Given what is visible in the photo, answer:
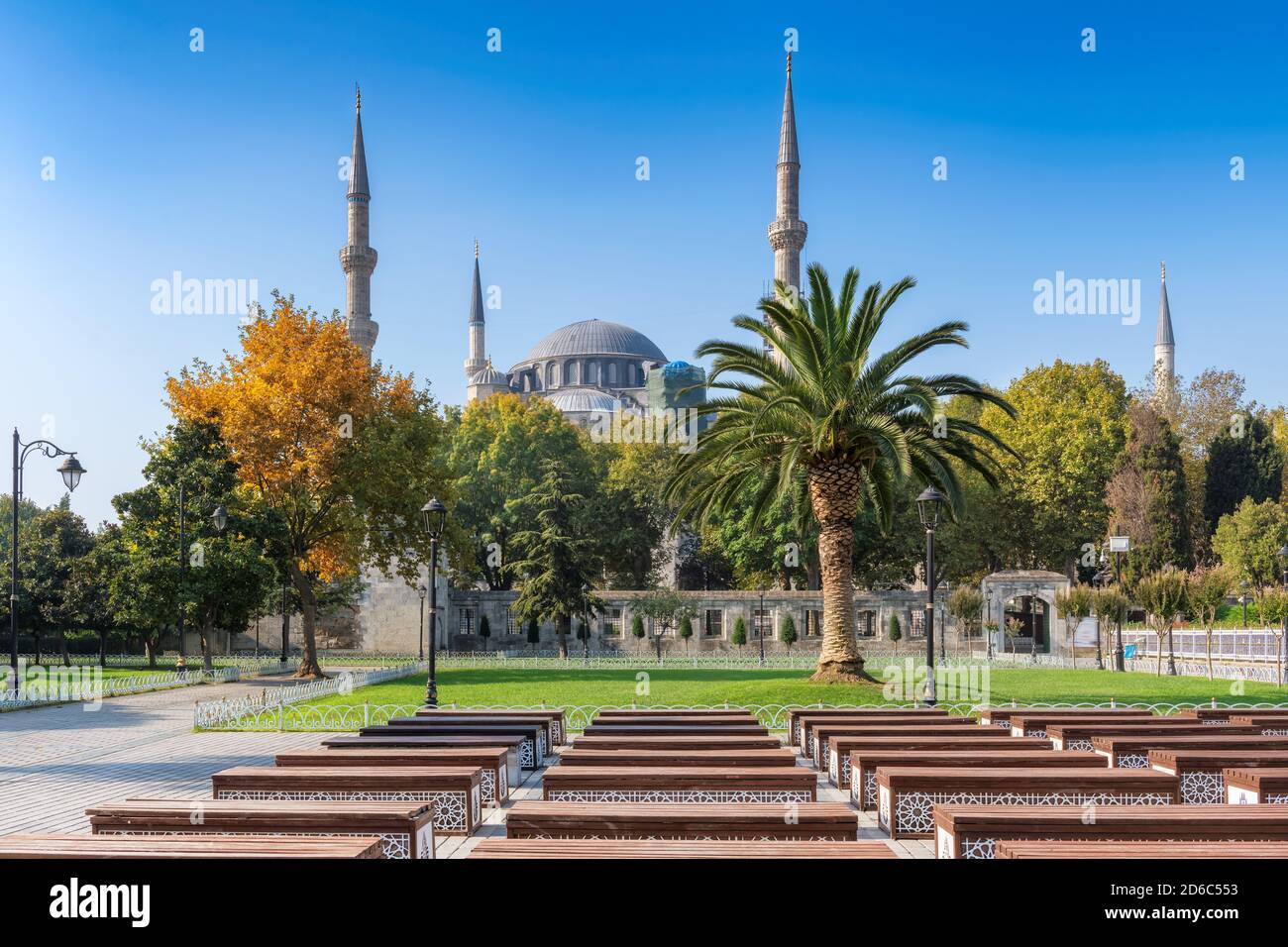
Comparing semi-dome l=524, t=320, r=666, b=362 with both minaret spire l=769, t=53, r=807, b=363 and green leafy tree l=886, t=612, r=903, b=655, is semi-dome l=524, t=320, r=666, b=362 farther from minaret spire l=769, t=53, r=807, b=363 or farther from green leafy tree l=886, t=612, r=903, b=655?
green leafy tree l=886, t=612, r=903, b=655

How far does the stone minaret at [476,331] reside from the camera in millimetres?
112800

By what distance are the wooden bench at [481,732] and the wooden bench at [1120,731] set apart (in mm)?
6943

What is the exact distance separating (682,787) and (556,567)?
126 ft

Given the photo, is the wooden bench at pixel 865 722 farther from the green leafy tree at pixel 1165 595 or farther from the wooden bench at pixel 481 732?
the green leafy tree at pixel 1165 595

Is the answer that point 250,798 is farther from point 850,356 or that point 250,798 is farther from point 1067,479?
point 1067,479

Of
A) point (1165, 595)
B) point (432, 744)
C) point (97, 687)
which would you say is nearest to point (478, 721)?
point (432, 744)

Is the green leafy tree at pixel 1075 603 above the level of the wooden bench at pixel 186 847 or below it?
below

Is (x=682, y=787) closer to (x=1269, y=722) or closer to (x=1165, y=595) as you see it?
(x=1269, y=722)

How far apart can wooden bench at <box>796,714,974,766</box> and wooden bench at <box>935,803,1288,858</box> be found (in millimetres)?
5736

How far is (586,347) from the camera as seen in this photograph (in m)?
122

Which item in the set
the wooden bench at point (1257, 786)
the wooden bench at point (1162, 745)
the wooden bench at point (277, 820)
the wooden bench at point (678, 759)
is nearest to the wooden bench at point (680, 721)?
the wooden bench at point (678, 759)

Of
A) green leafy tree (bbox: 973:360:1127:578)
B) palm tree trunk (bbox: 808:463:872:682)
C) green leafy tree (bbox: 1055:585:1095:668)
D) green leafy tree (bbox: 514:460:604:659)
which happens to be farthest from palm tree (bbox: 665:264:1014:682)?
green leafy tree (bbox: 973:360:1127:578)
